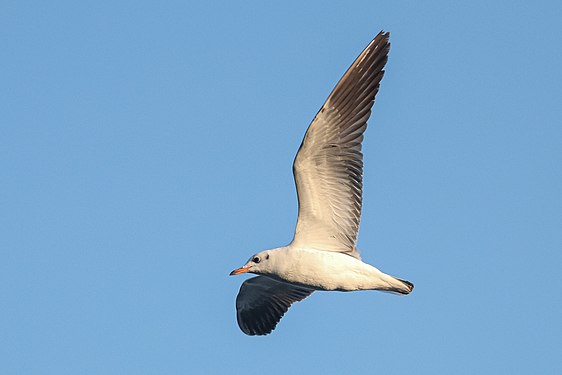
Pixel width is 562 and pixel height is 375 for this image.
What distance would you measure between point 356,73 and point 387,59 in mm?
619

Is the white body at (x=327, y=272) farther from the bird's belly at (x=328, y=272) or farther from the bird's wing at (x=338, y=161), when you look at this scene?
the bird's wing at (x=338, y=161)

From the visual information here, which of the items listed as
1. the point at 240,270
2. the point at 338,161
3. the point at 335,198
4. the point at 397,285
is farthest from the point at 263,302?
the point at 338,161

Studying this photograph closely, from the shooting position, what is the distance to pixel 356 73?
20078 millimetres

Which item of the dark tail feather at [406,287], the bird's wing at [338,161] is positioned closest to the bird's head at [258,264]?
the bird's wing at [338,161]

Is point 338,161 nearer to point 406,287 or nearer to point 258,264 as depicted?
point 258,264

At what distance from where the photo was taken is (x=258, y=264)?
2019cm

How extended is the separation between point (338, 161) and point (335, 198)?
0.74m

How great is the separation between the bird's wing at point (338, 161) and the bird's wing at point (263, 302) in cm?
304

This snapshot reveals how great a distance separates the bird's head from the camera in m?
20.1

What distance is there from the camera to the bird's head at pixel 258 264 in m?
20.1

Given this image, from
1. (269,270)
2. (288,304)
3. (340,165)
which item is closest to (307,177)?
(340,165)

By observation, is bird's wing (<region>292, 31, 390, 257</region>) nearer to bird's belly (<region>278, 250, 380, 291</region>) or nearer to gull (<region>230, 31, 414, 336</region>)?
gull (<region>230, 31, 414, 336</region>)

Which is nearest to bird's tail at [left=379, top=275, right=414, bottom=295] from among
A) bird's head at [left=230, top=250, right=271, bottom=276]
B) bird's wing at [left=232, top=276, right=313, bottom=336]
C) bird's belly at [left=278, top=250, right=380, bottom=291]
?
bird's belly at [left=278, top=250, right=380, bottom=291]

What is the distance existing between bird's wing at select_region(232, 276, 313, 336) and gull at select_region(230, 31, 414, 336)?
2860 millimetres
